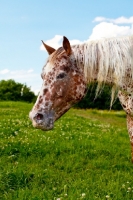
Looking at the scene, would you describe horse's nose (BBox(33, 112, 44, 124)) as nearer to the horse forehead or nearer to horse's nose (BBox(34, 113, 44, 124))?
horse's nose (BBox(34, 113, 44, 124))

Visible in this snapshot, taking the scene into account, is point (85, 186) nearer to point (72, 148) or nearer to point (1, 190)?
point (1, 190)

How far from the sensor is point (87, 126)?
16.3m

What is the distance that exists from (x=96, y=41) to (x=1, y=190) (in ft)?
9.90

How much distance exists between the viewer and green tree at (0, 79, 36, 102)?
37.0 metres

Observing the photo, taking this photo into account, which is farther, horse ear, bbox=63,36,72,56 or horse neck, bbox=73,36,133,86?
horse neck, bbox=73,36,133,86

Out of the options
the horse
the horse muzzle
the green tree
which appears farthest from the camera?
the green tree

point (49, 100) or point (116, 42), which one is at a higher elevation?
point (116, 42)

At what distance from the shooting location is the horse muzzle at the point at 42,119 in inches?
218

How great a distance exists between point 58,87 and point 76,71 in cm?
38

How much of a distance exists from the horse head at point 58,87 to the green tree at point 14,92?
A: 30.8 m

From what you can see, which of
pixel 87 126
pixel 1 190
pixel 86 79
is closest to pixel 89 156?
pixel 1 190

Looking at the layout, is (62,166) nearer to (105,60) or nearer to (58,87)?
(58,87)

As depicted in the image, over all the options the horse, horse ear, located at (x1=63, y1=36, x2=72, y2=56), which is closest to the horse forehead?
the horse

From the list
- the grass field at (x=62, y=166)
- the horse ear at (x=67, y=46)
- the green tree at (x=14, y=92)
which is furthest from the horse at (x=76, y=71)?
the green tree at (x=14, y=92)
